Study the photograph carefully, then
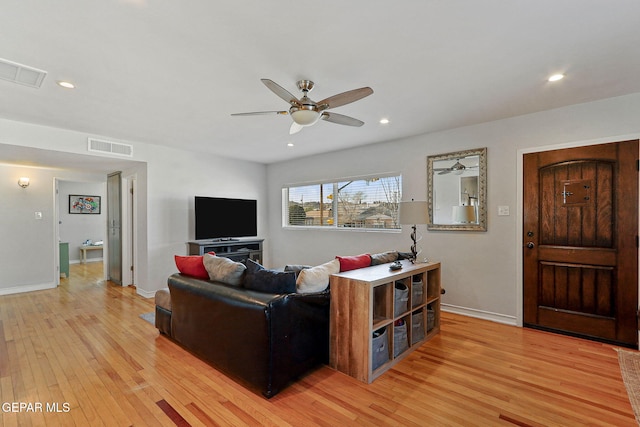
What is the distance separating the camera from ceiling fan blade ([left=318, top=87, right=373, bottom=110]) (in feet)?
7.15

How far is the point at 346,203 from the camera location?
528 centimetres

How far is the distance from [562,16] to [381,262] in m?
2.28

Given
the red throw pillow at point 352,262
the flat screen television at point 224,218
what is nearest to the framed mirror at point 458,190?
the red throw pillow at point 352,262

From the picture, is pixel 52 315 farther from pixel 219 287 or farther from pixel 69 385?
pixel 219 287

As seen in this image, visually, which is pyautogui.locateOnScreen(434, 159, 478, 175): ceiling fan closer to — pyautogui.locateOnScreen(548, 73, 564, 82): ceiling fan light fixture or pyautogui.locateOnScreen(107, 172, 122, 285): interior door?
pyautogui.locateOnScreen(548, 73, 564, 82): ceiling fan light fixture

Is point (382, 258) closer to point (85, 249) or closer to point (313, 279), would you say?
point (313, 279)

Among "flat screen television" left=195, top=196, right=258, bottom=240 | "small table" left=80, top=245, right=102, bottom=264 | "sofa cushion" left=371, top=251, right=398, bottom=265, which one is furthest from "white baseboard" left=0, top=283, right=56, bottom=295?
"sofa cushion" left=371, top=251, right=398, bottom=265

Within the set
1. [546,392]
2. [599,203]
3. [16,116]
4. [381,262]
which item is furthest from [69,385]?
[599,203]

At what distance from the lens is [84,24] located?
1829 millimetres

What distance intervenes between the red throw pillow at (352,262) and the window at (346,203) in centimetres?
189

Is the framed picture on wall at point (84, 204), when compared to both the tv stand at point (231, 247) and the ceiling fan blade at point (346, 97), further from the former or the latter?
the ceiling fan blade at point (346, 97)

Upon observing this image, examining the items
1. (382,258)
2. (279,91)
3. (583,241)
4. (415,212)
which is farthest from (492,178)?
(279,91)

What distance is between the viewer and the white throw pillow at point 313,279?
91.8 inches

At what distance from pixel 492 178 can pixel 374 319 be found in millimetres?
2430
